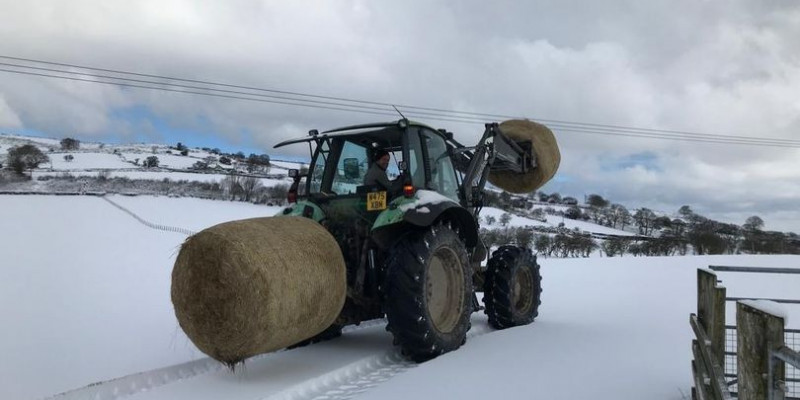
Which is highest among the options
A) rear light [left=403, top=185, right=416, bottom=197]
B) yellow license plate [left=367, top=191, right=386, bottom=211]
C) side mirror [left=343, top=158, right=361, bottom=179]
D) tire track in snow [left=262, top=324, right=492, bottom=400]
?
side mirror [left=343, top=158, right=361, bottom=179]

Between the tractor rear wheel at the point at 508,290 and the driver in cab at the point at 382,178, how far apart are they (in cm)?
210

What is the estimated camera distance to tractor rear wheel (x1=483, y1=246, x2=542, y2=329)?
731cm

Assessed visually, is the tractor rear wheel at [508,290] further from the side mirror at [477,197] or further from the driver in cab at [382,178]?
the driver in cab at [382,178]

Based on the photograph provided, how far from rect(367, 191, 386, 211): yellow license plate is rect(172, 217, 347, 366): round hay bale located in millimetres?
1228

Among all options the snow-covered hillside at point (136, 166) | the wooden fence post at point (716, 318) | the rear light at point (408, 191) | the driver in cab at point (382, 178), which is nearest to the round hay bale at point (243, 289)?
the rear light at point (408, 191)

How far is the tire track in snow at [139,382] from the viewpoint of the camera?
4246 mm

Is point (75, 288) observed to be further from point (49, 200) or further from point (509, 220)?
point (509, 220)

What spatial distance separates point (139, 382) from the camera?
15.2 ft

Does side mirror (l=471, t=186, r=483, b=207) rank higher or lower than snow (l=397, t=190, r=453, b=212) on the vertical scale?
higher

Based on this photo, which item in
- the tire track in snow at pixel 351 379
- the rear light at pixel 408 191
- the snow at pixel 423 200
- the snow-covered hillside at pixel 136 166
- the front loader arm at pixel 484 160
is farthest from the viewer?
the snow-covered hillside at pixel 136 166

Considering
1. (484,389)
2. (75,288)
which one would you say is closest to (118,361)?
(484,389)

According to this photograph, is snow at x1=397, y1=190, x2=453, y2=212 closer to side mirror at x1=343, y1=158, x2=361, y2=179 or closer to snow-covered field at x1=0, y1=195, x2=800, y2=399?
side mirror at x1=343, y1=158, x2=361, y2=179

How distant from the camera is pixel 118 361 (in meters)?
5.50

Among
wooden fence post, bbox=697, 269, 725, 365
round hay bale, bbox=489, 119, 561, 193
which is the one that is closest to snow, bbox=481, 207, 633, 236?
round hay bale, bbox=489, 119, 561, 193
